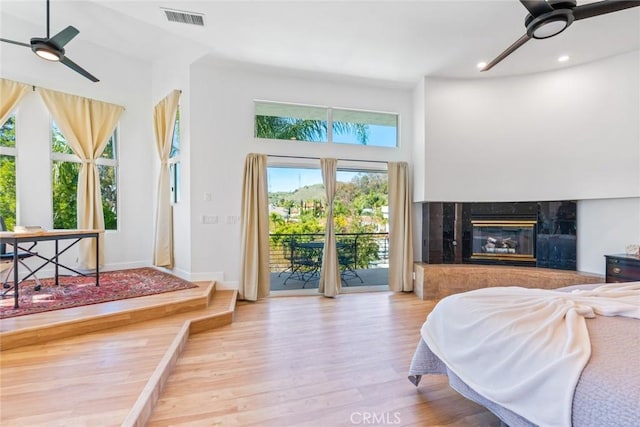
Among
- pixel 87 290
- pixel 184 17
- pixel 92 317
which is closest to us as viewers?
pixel 92 317

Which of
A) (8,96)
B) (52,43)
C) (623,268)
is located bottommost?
(623,268)

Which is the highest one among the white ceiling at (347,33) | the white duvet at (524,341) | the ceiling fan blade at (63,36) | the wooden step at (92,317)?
the white ceiling at (347,33)

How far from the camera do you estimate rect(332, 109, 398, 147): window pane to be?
14.8ft

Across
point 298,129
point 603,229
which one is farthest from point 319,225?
point 603,229

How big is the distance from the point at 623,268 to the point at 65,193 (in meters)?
7.31

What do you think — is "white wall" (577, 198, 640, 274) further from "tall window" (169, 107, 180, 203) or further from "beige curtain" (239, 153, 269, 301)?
"tall window" (169, 107, 180, 203)

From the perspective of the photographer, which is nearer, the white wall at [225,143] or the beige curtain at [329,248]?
the white wall at [225,143]

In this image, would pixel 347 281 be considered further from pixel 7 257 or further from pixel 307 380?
pixel 7 257

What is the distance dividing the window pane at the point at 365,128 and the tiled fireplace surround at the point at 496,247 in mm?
1290

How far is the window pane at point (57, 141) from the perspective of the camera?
13.4 ft

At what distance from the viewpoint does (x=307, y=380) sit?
7.07 feet

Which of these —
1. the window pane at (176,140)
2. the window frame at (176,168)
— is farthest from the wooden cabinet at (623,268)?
the window pane at (176,140)

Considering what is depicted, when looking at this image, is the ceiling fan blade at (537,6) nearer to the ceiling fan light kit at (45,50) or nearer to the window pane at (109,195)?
the ceiling fan light kit at (45,50)

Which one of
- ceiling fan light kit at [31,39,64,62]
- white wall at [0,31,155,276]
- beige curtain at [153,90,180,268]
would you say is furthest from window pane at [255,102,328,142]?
ceiling fan light kit at [31,39,64,62]
